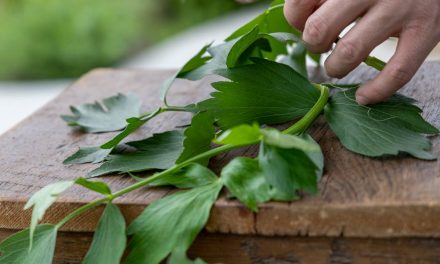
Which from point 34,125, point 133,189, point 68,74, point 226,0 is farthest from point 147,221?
point 226,0

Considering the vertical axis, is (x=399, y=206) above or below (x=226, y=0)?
above

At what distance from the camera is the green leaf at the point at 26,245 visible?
2.09ft

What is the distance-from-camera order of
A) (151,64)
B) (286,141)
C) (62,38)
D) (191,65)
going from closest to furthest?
(286,141), (191,65), (151,64), (62,38)

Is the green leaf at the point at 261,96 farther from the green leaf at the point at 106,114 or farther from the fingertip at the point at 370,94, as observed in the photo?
the green leaf at the point at 106,114

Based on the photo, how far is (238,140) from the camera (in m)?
0.60

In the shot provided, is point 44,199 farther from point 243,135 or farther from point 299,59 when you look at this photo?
point 299,59

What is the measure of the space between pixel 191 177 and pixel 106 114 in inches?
12.1

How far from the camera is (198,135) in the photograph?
701mm

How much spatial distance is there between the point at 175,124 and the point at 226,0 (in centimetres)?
360

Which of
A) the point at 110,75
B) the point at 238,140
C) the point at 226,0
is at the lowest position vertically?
the point at 226,0

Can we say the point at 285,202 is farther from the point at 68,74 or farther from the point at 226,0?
the point at 226,0

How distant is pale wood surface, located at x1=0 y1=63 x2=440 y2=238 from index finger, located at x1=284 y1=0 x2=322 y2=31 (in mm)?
117

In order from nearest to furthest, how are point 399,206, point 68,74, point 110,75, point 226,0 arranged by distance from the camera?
point 399,206
point 110,75
point 68,74
point 226,0

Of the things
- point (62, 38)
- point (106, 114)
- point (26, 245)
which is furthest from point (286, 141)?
point (62, 38)
